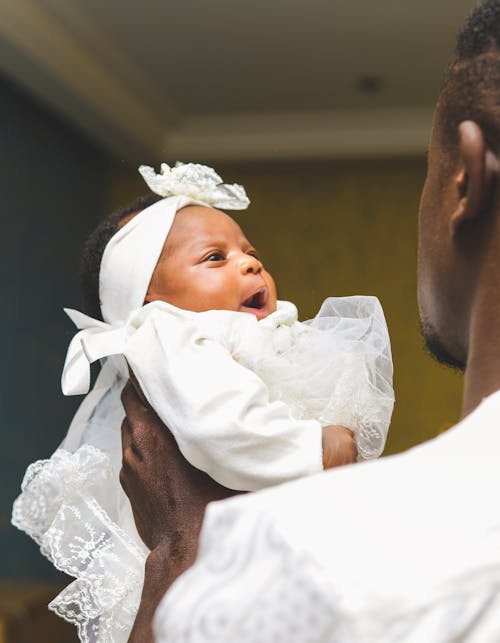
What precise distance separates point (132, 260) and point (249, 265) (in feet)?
0.58

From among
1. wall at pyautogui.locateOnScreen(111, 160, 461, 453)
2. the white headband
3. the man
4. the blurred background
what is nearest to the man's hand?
the white headband

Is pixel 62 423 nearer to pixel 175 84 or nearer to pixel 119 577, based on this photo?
pixel 175 84

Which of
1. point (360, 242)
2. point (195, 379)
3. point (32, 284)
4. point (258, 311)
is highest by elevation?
point (360, 242)

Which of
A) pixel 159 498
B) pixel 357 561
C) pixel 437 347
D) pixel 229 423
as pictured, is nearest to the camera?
pixel 357 561

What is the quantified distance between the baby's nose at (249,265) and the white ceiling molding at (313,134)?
302 cm

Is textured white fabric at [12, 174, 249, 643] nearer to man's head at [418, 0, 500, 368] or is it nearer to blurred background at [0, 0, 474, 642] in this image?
man's head at [418, 0, 500, 368]

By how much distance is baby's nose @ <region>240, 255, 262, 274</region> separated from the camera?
1.25 m

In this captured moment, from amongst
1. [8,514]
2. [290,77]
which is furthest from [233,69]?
[8,514]

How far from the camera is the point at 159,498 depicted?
44.0 inches

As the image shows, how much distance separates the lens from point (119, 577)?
1.20 meters

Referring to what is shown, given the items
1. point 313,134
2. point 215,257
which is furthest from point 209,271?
point 313,134

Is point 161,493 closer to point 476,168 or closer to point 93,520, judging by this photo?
point 93,520

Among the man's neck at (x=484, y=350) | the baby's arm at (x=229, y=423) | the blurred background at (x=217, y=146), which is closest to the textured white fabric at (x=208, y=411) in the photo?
the baby's arm at (x=229, y=423)

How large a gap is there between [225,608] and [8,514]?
10.5ft
